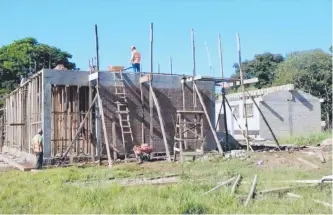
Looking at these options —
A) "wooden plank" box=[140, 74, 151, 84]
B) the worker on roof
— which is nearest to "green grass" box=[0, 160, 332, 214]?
"wooden plank" box=[140, 74, 151, 84]

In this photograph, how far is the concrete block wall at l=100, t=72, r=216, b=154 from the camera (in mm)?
16531

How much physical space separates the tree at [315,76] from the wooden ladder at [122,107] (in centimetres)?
2796

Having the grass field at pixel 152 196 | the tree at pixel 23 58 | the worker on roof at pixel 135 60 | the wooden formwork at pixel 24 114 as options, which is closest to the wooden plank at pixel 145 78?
the worker on roof at pixel 135 60

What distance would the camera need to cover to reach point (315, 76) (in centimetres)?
4141

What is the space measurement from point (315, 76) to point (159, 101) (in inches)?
1114

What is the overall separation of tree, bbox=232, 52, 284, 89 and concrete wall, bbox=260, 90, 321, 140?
19335 mm

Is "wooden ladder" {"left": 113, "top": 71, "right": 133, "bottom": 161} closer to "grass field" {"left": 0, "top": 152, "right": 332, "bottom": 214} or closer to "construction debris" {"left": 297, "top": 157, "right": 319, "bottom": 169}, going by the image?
"grass field" {"left": 0, "top": 152, "right": 332, "bottom": 214}

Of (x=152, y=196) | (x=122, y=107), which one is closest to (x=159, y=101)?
(x=122, y=107)

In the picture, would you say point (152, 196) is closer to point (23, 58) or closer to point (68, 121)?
point (68, 121)

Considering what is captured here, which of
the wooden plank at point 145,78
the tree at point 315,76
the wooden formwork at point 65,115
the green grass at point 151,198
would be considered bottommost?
the green grass at point 151,198

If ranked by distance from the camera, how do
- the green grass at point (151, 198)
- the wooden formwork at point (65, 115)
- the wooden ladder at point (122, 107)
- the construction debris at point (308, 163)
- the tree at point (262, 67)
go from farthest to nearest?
the tree at point (262, 67), the wooden ladder at point (122, 107), the wooden formwork at point (65, 115), the construction debris at point (308, 163), the green grass at point (151, 198)

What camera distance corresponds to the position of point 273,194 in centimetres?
807

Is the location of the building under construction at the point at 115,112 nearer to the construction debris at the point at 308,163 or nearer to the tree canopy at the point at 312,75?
the construction debris at the point at 308,163

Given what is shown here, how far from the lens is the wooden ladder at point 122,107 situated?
16516 millimetres
